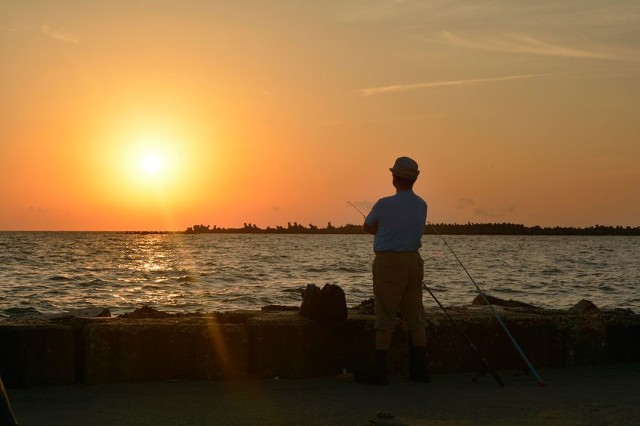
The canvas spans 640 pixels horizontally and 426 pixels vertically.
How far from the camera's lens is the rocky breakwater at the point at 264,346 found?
661 cm

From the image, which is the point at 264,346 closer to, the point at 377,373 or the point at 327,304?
the point at 327,304

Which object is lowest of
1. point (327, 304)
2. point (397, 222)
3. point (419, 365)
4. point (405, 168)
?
point (419, 365)

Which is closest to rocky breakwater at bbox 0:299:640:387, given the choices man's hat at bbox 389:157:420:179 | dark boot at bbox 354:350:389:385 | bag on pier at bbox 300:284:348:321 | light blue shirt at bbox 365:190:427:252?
bag on pier at bbox 300:284:348:321

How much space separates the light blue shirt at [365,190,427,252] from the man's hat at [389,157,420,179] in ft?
0.55

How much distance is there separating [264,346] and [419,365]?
1.39 m

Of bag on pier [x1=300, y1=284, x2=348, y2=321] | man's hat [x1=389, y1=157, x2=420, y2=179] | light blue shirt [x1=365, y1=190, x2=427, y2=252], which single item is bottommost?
bag on pier [x1=300, y1=284, x2=348, y2=321]

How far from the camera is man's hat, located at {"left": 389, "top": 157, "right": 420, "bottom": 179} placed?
22.7 ft

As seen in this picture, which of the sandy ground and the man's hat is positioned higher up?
the man's hat

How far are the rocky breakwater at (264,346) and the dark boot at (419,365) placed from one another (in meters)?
0.25

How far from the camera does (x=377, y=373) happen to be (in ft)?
22.2

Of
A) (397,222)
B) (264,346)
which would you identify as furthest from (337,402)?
(397,222)

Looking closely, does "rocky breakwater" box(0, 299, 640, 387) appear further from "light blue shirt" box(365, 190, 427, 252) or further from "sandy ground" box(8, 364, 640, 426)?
"light blue shirt" box(365, 190, 427, 252)

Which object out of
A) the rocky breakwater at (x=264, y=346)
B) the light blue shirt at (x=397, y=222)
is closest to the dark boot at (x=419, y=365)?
the rocky breakwater at (x=264, y=346)

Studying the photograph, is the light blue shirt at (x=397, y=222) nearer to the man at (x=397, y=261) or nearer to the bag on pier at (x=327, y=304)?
the man at (x=397, y=261)
